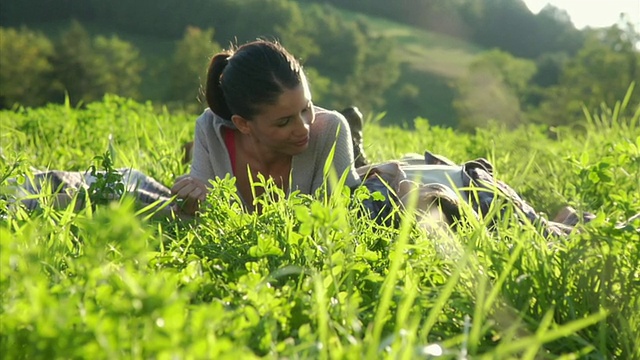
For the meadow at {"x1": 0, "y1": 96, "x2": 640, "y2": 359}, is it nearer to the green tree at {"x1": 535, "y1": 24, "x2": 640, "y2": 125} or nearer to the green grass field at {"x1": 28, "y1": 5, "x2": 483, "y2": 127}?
the green tree at {"x1": 535, "y1": 24, "x2": 640, "y2": 125}

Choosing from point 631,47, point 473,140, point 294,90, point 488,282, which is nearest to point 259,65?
point 294,90

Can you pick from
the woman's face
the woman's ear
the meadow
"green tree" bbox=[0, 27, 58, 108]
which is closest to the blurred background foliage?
"green tree" bbox=[0, 27, 58, 108]

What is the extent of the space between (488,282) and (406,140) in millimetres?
4880

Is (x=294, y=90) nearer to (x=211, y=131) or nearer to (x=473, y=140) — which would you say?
(x=211, y=131)

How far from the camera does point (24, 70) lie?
35.9 m

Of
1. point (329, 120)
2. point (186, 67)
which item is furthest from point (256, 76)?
point (186, 67)

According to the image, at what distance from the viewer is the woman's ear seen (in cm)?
391

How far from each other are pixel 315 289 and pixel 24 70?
122 ft

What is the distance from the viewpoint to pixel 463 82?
5403cm

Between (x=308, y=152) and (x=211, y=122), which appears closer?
(x=308, y=152)

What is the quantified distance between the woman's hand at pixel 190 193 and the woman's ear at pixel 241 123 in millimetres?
481

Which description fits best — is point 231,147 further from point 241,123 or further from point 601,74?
point 601,74

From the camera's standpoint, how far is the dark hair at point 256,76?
363cm

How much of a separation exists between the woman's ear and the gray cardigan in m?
0.20
